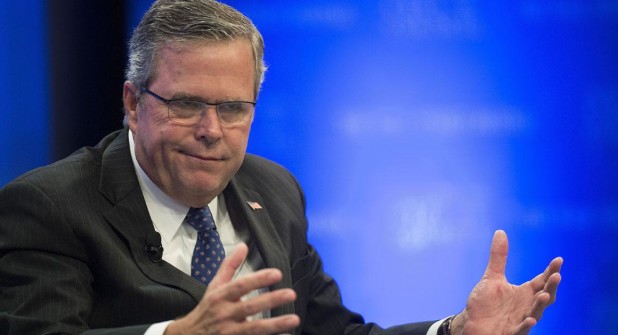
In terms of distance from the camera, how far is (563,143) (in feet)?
11.4

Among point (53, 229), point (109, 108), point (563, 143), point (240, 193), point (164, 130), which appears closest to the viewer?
point (53, 229)

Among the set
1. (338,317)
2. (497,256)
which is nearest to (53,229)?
(338,317)

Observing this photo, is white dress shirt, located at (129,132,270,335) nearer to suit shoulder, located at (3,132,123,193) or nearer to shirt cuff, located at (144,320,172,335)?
suit shoulder, located at (3,132,123,193)

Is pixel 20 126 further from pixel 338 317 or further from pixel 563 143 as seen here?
pixel 563 143

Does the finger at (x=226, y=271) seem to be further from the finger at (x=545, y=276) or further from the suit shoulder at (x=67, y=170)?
the finger at (x=545, y=276)

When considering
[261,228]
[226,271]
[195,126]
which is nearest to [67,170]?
[195,126]

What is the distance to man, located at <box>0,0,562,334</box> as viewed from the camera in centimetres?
199

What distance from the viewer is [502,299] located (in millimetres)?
2133

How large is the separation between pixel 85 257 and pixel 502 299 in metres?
0.96

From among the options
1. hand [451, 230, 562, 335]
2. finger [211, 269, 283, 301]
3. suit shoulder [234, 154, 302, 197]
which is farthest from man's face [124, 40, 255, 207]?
hand [451, 230, 562, 335]

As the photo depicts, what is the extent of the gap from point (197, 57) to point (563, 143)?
1.84 meters

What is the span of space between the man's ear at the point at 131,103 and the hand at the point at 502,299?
0.92m

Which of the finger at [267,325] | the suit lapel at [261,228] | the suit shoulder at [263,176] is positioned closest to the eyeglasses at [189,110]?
the suit lapel at [261,228]

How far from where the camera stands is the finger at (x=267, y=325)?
164 cm
